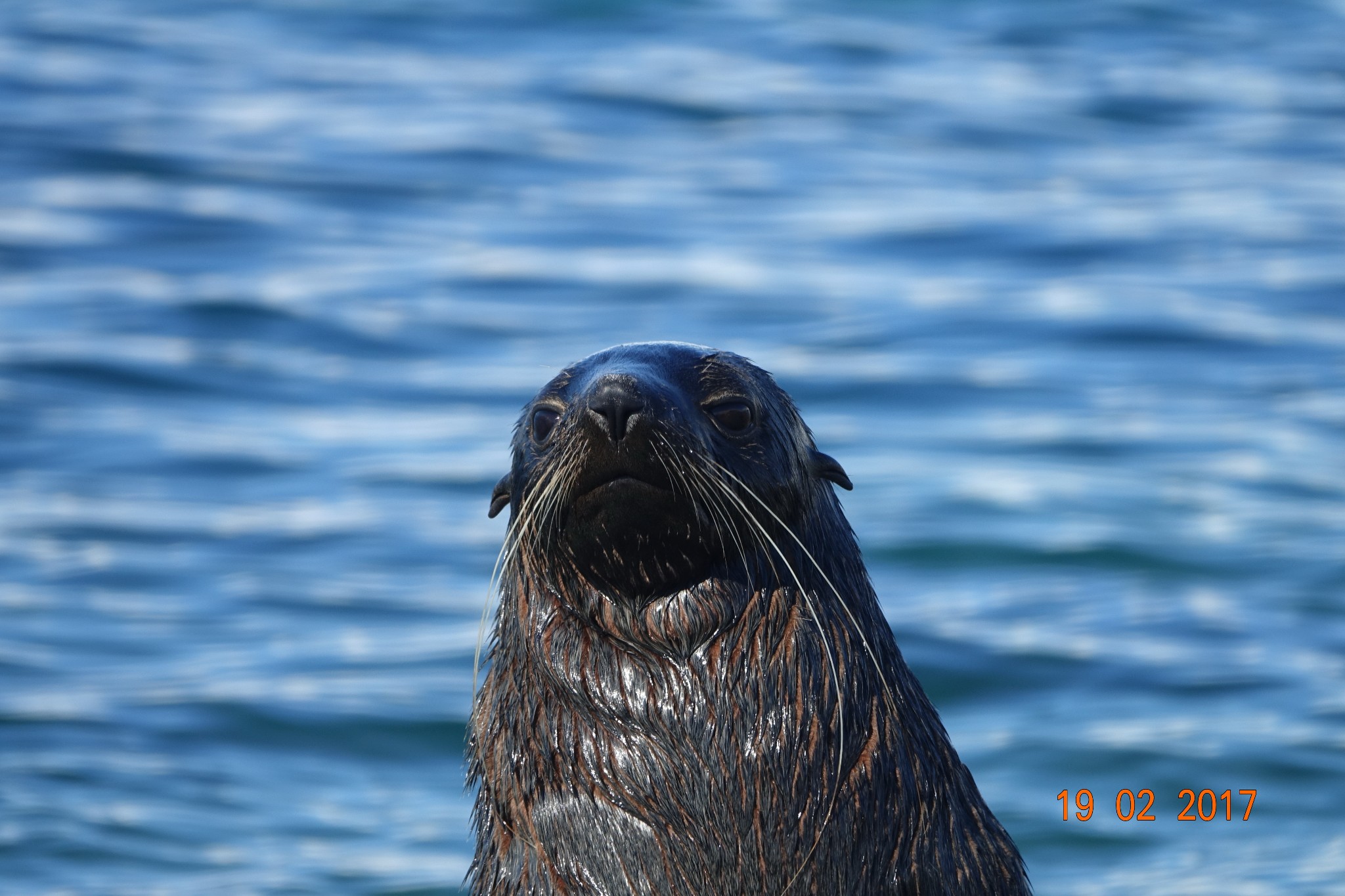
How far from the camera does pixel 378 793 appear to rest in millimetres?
8203

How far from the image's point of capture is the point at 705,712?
457cm

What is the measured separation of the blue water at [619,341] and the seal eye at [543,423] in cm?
322

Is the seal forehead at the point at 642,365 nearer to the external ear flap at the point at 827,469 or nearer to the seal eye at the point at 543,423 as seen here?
the seal eye at the point at 543,423

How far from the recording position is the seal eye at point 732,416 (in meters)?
4.55

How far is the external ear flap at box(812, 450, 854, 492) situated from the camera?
15.7ft

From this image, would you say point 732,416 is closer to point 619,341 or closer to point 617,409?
point 617,409

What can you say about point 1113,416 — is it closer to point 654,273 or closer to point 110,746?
point 654,273

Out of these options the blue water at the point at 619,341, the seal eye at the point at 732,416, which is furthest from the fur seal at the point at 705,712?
the blue water at the point at 619,341

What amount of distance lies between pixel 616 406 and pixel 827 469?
2.36 feet

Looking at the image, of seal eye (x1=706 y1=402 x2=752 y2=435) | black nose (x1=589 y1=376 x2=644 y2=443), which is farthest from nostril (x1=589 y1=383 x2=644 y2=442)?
seal eye (x1=706 y1=402 x2=752 y2=435)
